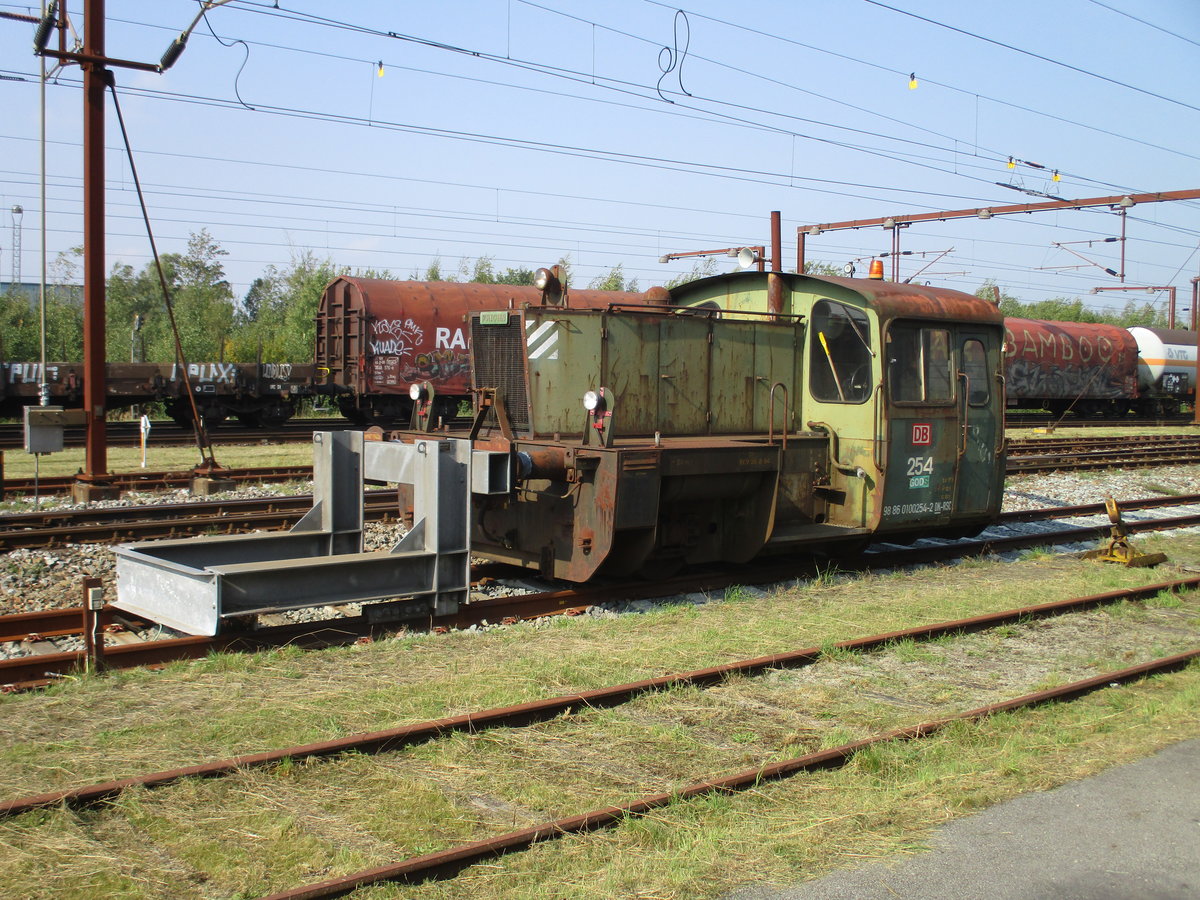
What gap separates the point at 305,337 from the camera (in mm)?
38750

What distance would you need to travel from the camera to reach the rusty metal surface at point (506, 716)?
401 cm

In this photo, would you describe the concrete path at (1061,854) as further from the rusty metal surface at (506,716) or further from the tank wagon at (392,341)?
the tank wagon at (392,341)

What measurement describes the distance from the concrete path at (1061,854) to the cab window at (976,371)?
18.6ft

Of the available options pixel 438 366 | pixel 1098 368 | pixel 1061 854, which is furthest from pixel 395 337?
pixel 1098 368

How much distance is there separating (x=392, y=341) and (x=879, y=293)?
16068 mm

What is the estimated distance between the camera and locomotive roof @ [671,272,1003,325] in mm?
9023

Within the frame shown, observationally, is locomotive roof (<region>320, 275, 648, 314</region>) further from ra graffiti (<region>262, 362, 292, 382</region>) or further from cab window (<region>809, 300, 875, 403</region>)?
cab window (<region>809, 300, 875, 403</region>)

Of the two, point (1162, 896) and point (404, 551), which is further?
point (404, 551)

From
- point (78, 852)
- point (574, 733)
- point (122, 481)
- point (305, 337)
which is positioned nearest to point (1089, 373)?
point (305, 337)

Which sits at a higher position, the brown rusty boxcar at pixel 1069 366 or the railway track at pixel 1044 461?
the brown rusty boxcar at pixel 1069 366

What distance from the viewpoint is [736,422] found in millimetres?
9117

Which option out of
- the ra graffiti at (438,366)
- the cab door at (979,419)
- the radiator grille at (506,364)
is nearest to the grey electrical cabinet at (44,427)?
the radiator grille at (506,364)

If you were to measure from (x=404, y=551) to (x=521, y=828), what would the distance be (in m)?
3.19

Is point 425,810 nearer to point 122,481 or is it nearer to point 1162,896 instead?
point 1162,896
